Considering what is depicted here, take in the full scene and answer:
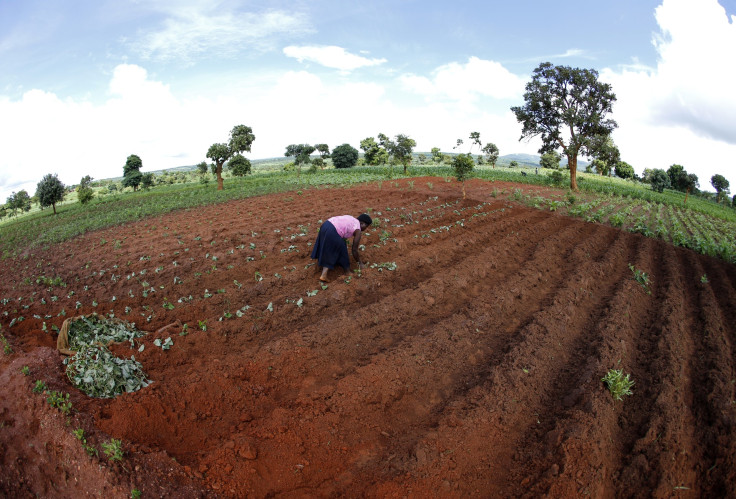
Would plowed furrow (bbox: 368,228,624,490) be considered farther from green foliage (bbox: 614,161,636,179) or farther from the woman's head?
green foliage (bbox: 614,161,636,179)

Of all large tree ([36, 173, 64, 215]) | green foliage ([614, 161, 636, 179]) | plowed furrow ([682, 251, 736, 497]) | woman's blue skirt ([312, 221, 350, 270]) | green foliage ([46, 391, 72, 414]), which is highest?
green foliage ([614, 161, 636, 179])

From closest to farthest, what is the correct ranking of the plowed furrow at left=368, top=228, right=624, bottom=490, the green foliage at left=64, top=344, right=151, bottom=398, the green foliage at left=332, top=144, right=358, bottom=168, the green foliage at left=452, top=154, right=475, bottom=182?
the plowed furrow at left=368, top=228, right=624, bottom=490 → the green foliage at left=64, top=344, right=151, bottom=398 → the green foliage at left=452, top=154, right=475, bottom=182 → the green foliage at left=332, top=144, right=358, bottom=168

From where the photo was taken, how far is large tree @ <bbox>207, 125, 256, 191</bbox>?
27.0 metres

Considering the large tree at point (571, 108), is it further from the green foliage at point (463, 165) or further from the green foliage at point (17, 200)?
the green foliage at point (17, 200)

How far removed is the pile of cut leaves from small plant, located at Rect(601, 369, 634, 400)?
5695mm

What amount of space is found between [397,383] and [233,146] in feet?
87.2

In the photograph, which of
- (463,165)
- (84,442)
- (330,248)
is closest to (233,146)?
(463,165)

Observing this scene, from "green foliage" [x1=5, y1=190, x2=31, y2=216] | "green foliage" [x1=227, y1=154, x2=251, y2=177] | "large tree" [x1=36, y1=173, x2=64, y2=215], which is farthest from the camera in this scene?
"green foliage" [x1=5, y1=190, x2=31, y2=216]

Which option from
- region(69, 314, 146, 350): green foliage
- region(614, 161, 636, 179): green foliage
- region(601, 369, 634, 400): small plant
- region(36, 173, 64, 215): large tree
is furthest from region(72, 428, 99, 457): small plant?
region(614, 161, 636, 179): green foliage

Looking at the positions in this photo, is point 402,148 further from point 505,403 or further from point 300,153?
point 505,403

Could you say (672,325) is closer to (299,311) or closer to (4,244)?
(299,311)

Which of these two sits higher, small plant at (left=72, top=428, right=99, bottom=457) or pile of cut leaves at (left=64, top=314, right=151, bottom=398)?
pile of cut leaves at (left=64, top=314, right=151, bottom=398)

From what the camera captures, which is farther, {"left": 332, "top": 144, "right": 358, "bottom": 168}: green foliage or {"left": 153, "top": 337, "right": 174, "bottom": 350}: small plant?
{"left": 332, "top": 144, "right": 358, "bottom": 168}: green foliage

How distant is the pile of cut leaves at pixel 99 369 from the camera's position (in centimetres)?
447
